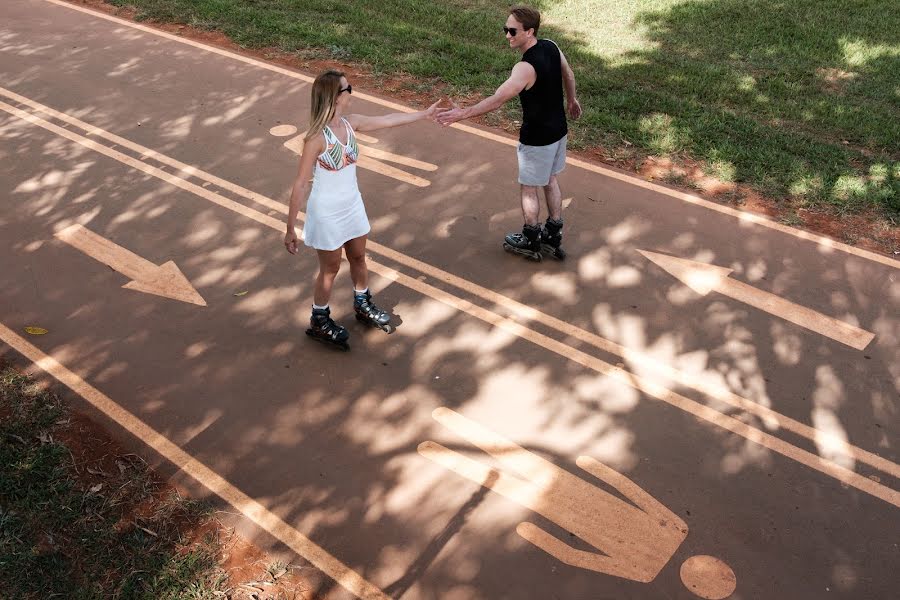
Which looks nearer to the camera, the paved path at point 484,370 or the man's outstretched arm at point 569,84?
the paved path at point 484,370

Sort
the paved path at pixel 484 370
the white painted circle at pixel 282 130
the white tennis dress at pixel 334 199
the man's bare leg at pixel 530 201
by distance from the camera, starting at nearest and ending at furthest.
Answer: the paved path at pixel 484 370 → the white tennis dress at pixel 334 199 → the man's bare leg at pixel 530 201 → the white painted circle at pixel 282 130

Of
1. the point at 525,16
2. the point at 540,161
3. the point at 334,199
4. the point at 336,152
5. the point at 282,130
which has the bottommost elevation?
the point at 282,130

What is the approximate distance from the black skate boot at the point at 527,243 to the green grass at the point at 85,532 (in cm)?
376

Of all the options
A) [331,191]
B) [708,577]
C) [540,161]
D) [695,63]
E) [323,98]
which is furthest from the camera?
[695,63]

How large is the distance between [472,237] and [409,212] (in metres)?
0.83

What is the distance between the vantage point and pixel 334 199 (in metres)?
5.99

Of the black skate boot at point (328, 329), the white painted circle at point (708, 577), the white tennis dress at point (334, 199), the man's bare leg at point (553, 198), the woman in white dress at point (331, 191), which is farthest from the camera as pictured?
the man's bare leg at point (553, 198)

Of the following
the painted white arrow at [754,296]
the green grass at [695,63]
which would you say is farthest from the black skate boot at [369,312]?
the green grass at [695,63]

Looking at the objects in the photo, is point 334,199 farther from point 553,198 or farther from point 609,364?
point 609,364

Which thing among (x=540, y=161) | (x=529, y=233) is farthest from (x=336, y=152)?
(x=529, y=233)

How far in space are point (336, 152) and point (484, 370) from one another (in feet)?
6.70

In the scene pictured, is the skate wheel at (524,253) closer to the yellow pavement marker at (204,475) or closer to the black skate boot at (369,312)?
the black skate boot at (369,312)

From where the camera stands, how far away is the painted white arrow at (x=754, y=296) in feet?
22.6

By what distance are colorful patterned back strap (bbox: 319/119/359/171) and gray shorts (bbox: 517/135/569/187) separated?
5.93 feet
